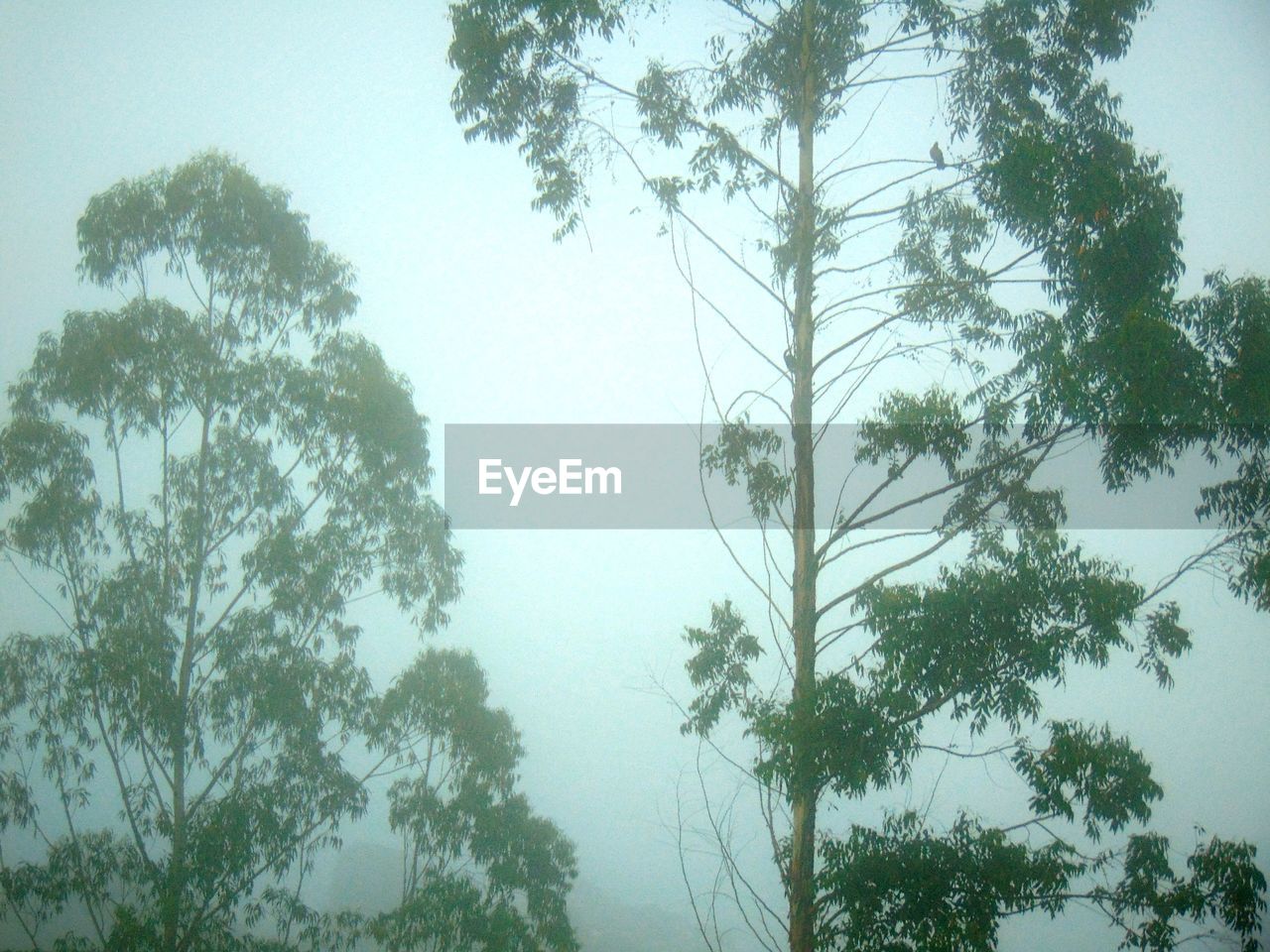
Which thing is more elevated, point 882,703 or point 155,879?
point 882,703

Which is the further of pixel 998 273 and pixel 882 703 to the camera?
pixel 998 273

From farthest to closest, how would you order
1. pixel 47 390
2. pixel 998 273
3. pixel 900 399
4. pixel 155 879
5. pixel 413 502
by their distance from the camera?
pixel 413 502
pixel 47 390
pixel 155 879
pixel 998 273
pixel 900 399

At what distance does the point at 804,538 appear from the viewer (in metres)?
6.36

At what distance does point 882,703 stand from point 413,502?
8678 mm

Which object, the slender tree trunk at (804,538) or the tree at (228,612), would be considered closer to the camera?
the slender tree trunk at (804,538)

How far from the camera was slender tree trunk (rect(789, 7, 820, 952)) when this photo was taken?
5.50 meters

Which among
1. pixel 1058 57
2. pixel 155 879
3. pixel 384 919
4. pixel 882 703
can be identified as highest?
pixel 1058 57

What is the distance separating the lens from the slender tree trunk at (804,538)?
216 inches

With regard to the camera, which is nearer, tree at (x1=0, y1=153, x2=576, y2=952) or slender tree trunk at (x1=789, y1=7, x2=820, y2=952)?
slender tree trunk at (x1=789, y1=7, x2=820, y2=952)

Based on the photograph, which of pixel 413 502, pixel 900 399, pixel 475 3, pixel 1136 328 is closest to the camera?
pixel 1136 328

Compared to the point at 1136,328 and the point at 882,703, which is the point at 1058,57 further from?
the point at 882,703

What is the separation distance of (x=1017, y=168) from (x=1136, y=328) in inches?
58.1

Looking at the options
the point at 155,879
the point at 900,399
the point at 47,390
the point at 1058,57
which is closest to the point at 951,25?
the point at 1058,57

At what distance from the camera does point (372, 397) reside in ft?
38.8
